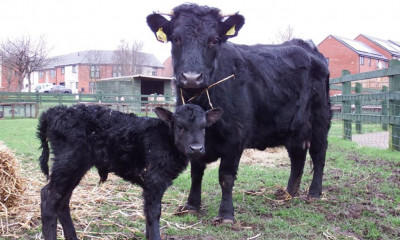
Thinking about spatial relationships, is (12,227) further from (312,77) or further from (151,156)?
(312,77)

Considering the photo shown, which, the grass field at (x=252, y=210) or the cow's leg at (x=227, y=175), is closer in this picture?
the grass field at (x=252, y=210)

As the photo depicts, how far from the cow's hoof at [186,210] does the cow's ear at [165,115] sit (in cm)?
130

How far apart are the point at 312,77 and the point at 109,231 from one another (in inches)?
158

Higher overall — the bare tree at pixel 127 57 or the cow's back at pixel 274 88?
the bare tree at pixel 127 57

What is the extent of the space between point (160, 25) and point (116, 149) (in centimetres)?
182

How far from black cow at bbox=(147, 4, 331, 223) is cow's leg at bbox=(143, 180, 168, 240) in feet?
3.07

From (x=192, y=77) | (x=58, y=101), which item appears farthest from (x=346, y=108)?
(x=58, y=101)

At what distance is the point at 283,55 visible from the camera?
6082 millimetres

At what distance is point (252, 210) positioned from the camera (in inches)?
200

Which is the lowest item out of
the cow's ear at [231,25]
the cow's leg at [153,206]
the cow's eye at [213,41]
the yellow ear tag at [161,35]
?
the cow's leg at [153,206]

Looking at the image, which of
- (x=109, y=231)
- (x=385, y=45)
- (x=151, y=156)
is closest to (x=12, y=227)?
(x=109, y=231)

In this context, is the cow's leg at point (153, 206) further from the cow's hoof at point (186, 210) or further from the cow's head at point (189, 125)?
the cow's hoof at point (186, 210)

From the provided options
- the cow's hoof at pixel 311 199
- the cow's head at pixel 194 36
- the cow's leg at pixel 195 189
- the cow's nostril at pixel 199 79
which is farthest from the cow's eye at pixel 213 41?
the cow's hoof at pixel 311 199

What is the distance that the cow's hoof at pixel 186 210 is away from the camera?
16.0ft
